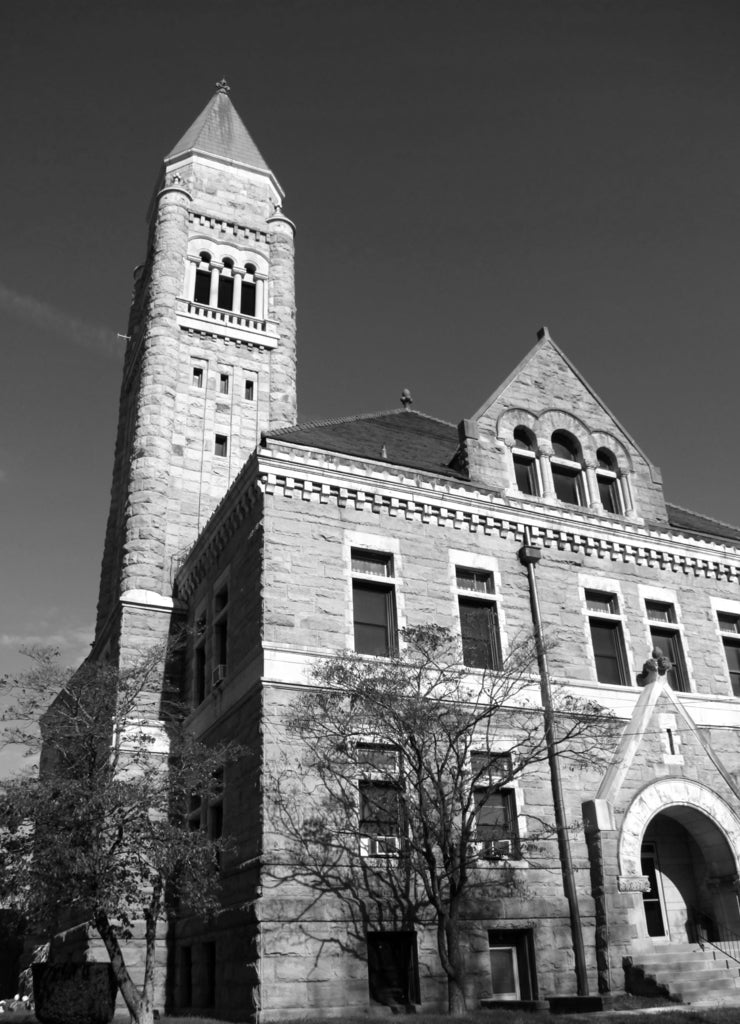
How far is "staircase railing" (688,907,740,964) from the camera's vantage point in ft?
68.1

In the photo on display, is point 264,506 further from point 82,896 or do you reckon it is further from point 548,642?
point 82,896

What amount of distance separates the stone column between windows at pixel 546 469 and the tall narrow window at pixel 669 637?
3.96m

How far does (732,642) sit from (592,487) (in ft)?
19.2

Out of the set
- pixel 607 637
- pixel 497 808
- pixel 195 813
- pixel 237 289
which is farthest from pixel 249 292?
pixel 497 808

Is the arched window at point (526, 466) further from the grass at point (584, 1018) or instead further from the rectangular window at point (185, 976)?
the rectangular window at point (185, 976)

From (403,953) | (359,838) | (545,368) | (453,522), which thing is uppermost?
(545,368)

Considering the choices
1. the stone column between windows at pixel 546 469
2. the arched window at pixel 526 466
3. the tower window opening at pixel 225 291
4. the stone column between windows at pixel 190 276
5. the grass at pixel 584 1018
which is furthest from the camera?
the tower window opening at pixel 225 291

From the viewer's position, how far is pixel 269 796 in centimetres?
1841

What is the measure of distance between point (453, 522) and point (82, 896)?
39.3 ft

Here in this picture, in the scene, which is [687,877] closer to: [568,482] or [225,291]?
[568,482]

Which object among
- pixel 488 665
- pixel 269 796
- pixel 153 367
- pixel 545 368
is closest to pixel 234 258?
pixel 153 367

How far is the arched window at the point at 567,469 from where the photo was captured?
2575 cm

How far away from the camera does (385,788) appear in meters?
19.0

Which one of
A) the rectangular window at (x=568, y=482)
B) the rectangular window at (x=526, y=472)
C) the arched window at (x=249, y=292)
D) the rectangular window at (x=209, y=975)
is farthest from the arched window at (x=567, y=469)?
the arched window at (x=249, y=292)
